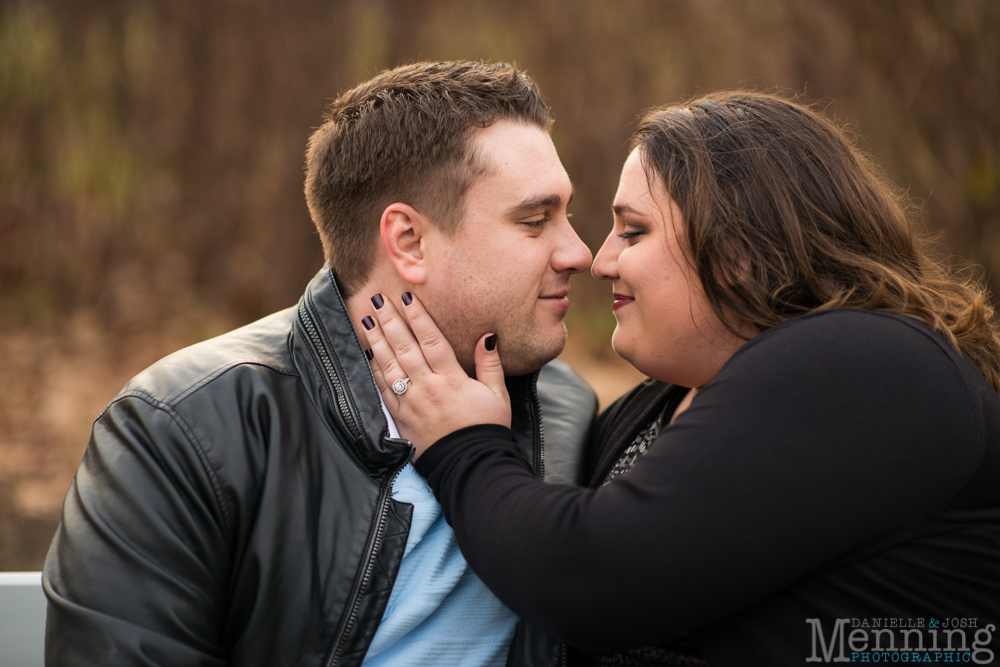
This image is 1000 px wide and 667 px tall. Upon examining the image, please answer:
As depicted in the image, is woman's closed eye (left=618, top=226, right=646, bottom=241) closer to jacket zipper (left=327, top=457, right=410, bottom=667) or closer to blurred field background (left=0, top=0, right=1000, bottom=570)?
jacket zipper (left=327, top=457, right=410, bottom=667)

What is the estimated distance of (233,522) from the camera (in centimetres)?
183

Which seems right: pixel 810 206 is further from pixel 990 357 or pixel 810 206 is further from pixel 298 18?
pixel 298 18

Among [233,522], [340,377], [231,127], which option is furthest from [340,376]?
[231,127]

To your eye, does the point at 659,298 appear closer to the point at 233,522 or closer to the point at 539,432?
the point at 539,432

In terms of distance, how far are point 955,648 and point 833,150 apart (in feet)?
3.81

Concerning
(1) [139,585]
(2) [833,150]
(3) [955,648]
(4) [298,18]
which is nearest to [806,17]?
(4) [298,18]

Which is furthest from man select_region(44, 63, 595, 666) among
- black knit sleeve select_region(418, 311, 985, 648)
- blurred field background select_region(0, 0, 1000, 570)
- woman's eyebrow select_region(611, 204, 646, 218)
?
blurred field background select_region(0, 0, 1000, 570)

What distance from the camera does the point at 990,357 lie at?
1.83 meters

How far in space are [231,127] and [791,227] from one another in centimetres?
581

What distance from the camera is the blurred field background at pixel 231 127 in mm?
6199

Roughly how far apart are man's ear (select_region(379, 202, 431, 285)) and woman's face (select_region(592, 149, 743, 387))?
60 centimetres

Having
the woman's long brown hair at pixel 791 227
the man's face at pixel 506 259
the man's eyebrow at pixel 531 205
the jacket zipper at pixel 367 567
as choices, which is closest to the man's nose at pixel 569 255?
the man's face at pixel 506 259

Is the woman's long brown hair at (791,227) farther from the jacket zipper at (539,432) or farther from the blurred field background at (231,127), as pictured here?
the blurred field background at (231,127)

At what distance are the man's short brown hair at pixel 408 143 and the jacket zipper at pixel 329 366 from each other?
0.31m
